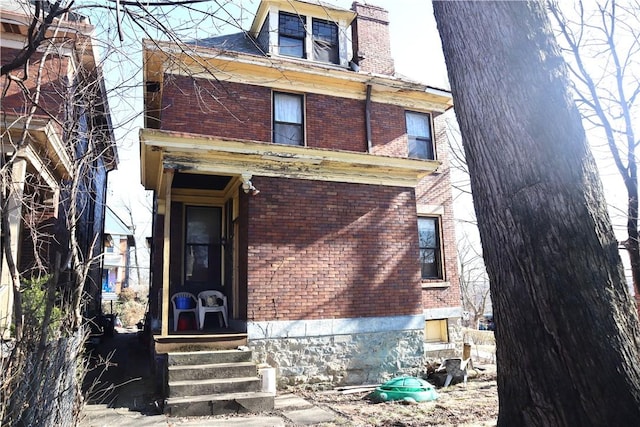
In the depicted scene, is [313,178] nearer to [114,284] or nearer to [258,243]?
[258,243]

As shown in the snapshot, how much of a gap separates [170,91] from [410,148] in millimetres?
5946

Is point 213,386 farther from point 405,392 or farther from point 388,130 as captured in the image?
point 388,130

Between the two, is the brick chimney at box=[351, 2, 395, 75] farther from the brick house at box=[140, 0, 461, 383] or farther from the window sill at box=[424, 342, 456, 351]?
the window sill at box=[424, 342, 456, 351]

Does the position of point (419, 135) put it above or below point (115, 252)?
above

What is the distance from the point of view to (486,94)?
2.53 metres

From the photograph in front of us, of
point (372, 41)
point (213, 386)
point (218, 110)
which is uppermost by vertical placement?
point (372, 41)

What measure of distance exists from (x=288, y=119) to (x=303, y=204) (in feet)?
7.46

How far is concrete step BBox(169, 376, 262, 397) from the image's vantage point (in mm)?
6617

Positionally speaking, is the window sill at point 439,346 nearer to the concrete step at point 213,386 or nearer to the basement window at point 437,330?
the basement window at point 437,330

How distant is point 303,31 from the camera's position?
11.2 meters

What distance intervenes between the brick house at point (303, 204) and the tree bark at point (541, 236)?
17.5ft

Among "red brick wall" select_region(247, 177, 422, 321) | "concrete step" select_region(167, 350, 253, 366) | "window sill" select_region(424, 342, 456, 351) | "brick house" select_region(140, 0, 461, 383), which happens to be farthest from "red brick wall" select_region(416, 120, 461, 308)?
"concrete step" select_region(167, 350, 253, 366)

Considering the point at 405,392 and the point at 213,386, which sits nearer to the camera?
the point at 213,386

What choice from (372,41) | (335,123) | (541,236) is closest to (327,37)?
(372,41)
